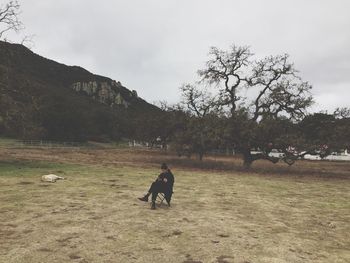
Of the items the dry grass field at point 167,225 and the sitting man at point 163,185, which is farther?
the sitting man at point 163,185

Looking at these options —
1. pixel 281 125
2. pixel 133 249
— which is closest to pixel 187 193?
pixel 133 249

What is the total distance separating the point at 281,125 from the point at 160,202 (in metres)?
22.5

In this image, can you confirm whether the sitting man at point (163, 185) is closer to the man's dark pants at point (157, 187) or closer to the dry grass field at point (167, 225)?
the man's dark pants at point (157, 187)

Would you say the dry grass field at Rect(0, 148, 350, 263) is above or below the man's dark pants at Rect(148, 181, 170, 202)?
below

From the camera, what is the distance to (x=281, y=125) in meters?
36.2

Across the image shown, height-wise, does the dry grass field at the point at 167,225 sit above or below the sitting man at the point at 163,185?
below

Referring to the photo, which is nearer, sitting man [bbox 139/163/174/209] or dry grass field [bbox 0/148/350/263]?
dry grass field [bbox 0/148/350/263]

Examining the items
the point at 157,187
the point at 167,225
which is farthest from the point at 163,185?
the point at 167,225

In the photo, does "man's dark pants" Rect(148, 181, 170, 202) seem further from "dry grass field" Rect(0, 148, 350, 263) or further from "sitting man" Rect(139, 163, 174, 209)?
"dry grass field" Rect(0, 148, 350, 263)

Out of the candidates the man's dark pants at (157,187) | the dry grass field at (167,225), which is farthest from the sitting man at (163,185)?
the dry grass field at (167,225)

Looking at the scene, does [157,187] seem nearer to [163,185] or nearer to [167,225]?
[163,185]

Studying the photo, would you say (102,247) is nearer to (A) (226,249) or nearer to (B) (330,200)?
(A) (226,249)

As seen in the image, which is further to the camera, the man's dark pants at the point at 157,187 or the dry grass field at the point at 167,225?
the man's dark pants at the point at 157,187

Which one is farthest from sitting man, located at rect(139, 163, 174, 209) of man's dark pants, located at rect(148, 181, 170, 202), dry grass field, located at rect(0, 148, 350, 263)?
dry grass field, located at rect(0, 148, 350, 263)
